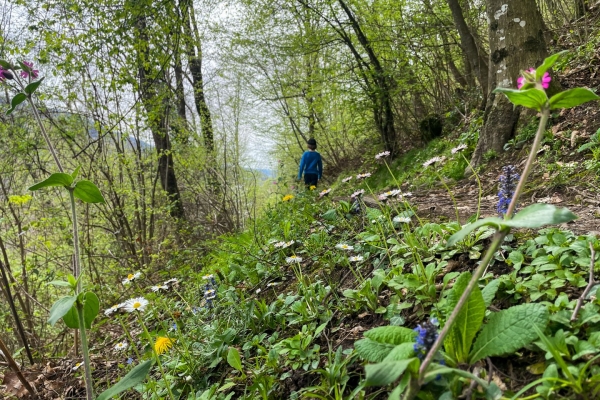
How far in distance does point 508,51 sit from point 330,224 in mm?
2480

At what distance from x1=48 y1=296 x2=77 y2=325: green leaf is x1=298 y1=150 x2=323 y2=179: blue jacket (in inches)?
261

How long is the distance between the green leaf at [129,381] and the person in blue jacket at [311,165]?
6.64 m

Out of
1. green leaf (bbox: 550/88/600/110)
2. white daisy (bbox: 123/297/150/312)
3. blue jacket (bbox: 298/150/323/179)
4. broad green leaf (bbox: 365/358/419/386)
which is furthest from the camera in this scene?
blue jacket (bbox: 298/150/323/179)

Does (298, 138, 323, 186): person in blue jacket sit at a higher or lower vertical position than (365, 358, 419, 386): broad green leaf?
higher

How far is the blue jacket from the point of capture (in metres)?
7.45

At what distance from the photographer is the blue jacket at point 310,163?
24.5 ft

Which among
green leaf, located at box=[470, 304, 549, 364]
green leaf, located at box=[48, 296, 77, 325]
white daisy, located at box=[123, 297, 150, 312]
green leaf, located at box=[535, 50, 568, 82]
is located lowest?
green leaf, located at box=[470, 304, 549, 364]

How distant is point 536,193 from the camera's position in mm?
2295

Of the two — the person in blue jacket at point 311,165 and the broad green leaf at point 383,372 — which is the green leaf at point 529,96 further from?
the person in blue jacket at point 311,165

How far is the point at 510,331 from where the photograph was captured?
897mm

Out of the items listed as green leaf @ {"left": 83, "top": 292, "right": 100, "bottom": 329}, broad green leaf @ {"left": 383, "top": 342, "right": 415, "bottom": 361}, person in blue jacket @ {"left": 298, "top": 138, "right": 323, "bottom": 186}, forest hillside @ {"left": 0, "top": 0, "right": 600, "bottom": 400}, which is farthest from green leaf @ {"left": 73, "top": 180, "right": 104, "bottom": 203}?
person in blue jacket @ {"left": 298, "top": 138, "right": 323, "bottom": 186}

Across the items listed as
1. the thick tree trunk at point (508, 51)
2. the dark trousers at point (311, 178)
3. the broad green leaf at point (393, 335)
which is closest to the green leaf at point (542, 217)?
the broad green leaf at point (393, 335)

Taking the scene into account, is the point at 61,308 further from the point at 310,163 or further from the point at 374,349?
the point at 310,163

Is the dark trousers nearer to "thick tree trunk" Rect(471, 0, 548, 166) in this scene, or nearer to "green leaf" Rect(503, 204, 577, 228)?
"thick tree trunk" Rect(471, 0, 548, 166)
